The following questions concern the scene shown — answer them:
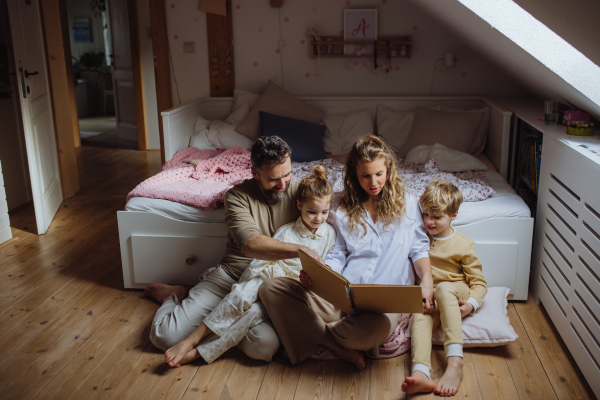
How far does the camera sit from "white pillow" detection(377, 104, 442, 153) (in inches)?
132

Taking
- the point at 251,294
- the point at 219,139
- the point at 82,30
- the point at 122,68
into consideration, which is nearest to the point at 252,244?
the point at 251,294

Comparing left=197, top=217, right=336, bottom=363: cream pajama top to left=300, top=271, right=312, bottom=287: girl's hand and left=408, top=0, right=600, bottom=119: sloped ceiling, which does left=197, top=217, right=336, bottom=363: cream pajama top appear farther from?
left=408, top=0, right=600, bottom=119: sloped ceiling

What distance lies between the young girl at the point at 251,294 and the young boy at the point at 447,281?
42 centimetres

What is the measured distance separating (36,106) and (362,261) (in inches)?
92.4

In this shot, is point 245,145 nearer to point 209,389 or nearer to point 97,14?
point 209,389

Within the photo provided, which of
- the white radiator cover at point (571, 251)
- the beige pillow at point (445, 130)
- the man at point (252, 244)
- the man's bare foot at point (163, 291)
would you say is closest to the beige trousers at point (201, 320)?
the man at point (252, 244)

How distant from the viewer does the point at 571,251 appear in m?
1.83

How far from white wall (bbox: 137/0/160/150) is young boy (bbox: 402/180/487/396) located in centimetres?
386

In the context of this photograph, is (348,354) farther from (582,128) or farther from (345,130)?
(345,130)

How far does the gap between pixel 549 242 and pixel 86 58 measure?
284 inches

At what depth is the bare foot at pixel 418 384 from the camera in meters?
1.64

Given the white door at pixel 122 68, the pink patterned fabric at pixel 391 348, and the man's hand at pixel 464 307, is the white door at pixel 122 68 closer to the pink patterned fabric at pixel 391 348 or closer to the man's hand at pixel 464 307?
the pink patterned fabric at pixel 391 348

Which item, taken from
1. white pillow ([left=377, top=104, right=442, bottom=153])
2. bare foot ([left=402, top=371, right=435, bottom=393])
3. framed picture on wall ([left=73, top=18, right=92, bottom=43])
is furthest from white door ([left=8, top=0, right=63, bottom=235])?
framed picture on wall ([left=73, top=18, right=92, bottom=43])

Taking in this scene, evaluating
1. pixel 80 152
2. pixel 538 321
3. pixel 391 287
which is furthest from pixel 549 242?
pixel 80 152
